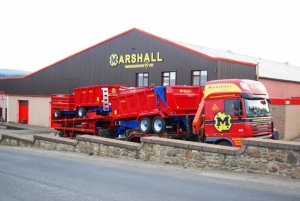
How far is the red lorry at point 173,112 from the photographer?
14188 millimetres

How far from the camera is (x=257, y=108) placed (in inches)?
567

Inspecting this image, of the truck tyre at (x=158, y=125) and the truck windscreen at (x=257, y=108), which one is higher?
the truck windscreen at (x=257, y=108)

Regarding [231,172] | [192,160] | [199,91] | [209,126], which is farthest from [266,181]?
[199,91]

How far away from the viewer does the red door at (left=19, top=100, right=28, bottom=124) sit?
44.4 meters

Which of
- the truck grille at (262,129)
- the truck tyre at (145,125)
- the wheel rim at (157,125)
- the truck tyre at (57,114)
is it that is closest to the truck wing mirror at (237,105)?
the truck grille at (262,129)

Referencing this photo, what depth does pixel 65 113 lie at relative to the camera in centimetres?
2619

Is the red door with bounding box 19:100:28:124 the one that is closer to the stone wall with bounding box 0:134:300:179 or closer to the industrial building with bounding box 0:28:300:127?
the industrial building with bounding box 0:28:300:127

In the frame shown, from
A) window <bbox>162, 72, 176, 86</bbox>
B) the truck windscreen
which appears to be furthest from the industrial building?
the truck windscreen

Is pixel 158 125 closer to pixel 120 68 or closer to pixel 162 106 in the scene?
pixel 162 106

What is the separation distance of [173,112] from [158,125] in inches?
42.9

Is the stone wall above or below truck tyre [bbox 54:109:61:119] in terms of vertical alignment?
below

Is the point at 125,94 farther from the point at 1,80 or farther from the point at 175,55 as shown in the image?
the point at 1,80

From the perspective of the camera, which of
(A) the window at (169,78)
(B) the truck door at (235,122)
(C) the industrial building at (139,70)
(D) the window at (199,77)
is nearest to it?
(B) the truck door at (235,122)

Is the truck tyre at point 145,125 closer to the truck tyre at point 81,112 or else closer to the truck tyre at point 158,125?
the truck tyre at point 158,125
